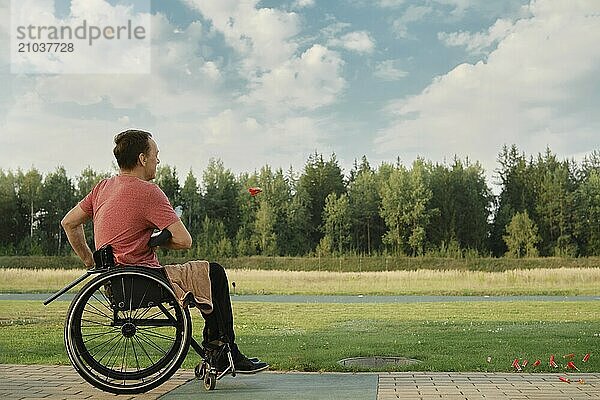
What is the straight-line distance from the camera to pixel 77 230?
10.0 ft

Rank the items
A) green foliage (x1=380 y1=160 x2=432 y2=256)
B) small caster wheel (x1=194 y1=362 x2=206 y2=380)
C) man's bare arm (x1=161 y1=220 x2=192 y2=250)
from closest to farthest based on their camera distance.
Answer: man's bare arm (x1=161 y1=220 x2=192 y2=250)
small caster wheel (x1=194 y1=362 x2=206 y2=380)
green foliage (x1=380 y1=160 x2=432 y2=256)

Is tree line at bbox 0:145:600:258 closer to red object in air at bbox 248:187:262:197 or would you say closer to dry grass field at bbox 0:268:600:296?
red object in air at bbox 248:187:262:197

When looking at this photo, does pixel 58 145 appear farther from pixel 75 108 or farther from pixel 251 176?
pixel 251 176

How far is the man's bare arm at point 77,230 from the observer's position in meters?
3.02

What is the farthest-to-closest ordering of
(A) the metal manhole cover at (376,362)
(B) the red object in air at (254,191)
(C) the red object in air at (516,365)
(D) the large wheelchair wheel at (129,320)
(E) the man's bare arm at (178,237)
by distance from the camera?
(B) the red object in air at (254,191) < (A) the metal manhole cover at (376,362) < (C) the red object in air at (516,365) < (E) the man's bare arm at (178,237) < (D) the large wheelchair wheel at (129,320)

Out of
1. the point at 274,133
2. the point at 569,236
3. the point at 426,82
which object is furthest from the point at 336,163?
the point at 569,236

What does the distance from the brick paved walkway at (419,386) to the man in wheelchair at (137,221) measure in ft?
1.21

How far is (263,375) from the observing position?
3.79 metres

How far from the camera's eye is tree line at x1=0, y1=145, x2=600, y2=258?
16.1ft

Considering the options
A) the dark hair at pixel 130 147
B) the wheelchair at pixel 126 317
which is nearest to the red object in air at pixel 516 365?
the wheelchair at pixel 126 317

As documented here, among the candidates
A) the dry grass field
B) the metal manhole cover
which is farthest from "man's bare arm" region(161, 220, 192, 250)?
the dry grass field

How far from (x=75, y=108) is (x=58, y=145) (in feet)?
0.79

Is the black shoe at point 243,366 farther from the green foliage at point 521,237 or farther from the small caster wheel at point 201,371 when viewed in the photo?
the green foliage at point 521,237

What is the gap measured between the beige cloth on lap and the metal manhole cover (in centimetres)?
139
